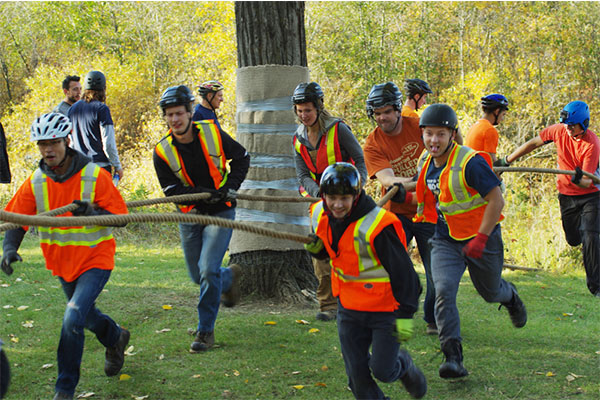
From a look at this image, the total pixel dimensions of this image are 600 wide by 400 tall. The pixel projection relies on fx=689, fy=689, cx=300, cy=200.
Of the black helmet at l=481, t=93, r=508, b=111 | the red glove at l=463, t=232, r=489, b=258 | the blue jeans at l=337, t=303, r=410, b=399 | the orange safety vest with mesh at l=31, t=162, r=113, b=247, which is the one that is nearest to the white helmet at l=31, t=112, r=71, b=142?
the orange safety vest with mesh at l=31, t=162, r=113, b=247

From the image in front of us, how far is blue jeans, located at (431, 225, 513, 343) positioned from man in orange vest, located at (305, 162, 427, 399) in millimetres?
1002

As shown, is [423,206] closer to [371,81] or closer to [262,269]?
[262,269]

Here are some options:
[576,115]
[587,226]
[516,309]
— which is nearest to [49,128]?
[516,309]

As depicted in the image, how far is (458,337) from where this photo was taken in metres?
5.07

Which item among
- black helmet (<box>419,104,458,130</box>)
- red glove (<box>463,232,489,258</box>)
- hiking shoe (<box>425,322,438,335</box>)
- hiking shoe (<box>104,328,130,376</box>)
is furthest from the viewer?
hiking shoe (<box>425,322,438,335</box>)

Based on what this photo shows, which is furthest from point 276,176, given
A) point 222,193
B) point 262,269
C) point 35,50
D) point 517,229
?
point 35,50

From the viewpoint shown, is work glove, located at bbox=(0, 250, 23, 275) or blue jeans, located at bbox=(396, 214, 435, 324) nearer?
work glove, located at bbox=(0, 250, 23, 275)

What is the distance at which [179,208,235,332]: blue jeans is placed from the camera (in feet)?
18.9

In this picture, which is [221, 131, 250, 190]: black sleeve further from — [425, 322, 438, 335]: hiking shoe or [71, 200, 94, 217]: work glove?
[425, 322, 438, 335]: hiking shoe

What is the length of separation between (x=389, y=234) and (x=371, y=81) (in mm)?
16220

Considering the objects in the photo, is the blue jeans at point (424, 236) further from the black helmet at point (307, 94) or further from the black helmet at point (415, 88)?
the black helmet at point (415, 88)

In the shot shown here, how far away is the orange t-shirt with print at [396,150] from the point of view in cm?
621

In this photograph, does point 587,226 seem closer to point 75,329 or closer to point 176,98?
point 176,98

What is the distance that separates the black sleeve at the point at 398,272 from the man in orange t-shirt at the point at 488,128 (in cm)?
366
